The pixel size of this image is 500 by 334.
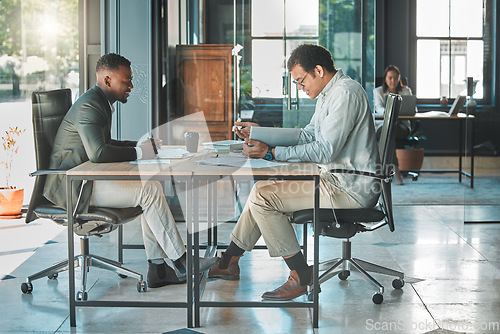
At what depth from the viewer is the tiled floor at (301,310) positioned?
3379 mm

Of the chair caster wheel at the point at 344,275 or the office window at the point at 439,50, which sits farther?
the office window at the point at 439,50

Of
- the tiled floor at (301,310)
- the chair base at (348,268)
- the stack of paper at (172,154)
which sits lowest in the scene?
the tiled floor at (301,310)

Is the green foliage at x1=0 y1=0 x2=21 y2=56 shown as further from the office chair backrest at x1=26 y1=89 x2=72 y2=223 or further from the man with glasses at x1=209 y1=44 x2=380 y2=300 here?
the man with glasses at x1=209 y1=44 x2=380 y2=300

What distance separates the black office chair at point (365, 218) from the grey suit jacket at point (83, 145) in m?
1.01

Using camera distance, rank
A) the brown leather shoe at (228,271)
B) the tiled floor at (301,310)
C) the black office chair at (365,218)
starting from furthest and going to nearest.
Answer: the brown leather shoe at (228,271)
the black office chair at (365,218)
the tiled floor at (301,310)

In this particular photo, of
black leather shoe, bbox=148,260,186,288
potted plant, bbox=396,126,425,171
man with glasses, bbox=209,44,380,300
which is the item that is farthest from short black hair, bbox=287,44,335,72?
potted plant, bbox=396,126,425,171

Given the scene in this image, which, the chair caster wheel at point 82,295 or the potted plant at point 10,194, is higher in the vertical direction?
the potted plant at point 10,194

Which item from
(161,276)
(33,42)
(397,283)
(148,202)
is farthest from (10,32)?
(397,283)

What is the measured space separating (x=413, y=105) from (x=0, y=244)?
4876 millimetres

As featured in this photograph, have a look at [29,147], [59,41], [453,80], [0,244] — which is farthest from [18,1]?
[453,80]

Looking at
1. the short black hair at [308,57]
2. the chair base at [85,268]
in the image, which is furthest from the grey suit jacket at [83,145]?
the short black hair at [308,57]

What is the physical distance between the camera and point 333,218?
3.63m

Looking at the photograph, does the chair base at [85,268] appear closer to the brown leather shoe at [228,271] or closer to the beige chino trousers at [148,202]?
the beige chino trousers at [148,202]

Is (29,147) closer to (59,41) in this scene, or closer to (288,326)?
(59,41)
